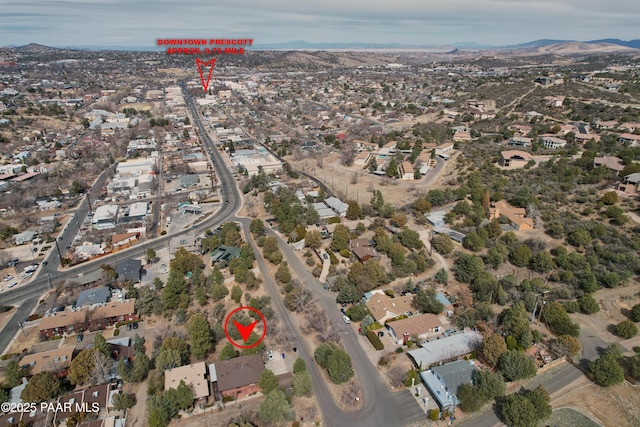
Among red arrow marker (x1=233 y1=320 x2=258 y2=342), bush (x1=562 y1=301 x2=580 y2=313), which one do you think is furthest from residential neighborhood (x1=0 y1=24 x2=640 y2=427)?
bush (x1=562 y1=301 x2=580 y2=313)

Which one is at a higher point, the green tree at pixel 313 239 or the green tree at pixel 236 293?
the green tree at pixel 313 239

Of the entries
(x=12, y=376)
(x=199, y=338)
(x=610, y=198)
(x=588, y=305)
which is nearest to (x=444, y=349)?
(x=588, y=305)

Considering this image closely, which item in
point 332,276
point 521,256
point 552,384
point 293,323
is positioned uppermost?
point 521,256

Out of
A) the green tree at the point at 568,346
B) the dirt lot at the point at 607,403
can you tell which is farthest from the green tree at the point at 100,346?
the green tree at the point at 568,346

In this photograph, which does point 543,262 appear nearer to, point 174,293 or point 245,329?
point 245,329

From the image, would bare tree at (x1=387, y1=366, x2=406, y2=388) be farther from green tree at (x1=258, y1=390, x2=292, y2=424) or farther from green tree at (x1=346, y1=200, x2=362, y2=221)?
green tree at (x1=346, y1=200, x2=362, y2=221)

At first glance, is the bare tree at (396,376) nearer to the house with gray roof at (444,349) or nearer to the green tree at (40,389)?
the house with gray roof at (444,349)
